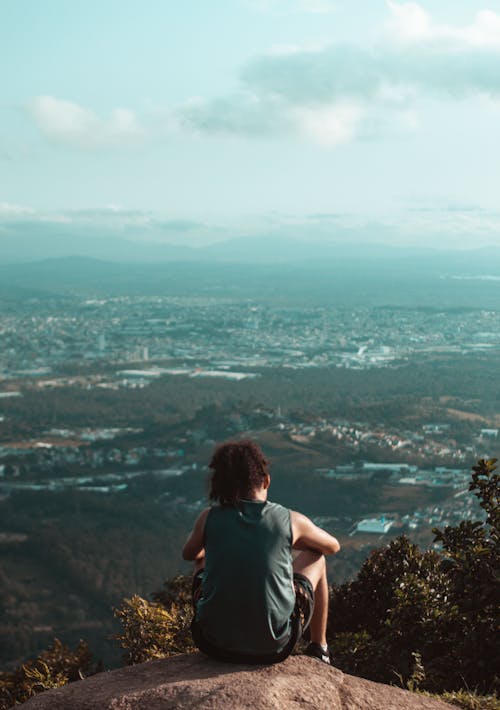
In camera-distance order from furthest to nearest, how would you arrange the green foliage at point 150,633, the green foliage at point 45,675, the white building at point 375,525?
1. the white building at point 375,525
2. the green foliage at point 45,675
3. the green foliage at point 150,633

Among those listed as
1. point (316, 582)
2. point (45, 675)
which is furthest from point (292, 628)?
point (45, 675)

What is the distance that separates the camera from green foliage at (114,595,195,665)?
6.28m

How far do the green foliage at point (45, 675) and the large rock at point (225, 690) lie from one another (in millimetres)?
2518

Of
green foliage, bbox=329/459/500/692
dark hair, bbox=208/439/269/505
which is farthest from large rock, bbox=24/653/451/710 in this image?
green foliage, bbox=329/459/500/692

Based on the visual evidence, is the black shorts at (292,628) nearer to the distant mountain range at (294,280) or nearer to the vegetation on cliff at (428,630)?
the vegetation on cliff at (428,630)

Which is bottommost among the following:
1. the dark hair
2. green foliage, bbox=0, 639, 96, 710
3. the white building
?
the white building

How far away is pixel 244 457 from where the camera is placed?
3.99 m

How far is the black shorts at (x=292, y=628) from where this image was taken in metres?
3.81

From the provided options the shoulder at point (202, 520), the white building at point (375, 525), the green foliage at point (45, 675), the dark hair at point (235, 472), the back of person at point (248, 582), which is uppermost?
the dark hair at point (235, 472)

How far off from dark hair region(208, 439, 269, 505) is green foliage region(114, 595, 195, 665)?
8.55ft

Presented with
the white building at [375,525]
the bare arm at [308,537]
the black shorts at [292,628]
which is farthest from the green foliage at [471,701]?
the white building at [375,525]

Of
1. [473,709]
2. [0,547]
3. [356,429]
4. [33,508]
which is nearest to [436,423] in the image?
[356,429]

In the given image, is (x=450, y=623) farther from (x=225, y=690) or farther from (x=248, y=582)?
(x=225, y=690)

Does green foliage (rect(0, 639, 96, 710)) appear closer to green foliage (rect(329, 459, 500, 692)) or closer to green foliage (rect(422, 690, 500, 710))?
green foliage (rect(329, 459, 500, 692))
